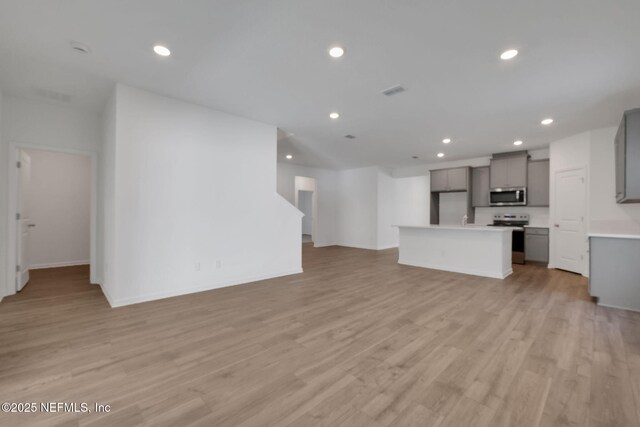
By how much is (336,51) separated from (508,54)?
1729 millimetres

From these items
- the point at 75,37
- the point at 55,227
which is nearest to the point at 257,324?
the point at 75,37

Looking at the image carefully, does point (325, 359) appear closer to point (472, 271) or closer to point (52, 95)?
point (472, 271)

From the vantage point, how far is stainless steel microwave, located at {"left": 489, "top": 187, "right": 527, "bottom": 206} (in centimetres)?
645

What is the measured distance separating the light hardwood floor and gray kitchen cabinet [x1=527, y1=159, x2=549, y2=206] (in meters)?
3.21

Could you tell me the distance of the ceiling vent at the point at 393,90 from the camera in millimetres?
3442

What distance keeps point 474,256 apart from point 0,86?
7.91 m

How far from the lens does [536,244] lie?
20.7 ft

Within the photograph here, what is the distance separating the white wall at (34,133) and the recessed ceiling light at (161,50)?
8.82 feet

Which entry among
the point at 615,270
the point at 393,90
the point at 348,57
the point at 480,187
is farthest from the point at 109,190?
the point at 480,187

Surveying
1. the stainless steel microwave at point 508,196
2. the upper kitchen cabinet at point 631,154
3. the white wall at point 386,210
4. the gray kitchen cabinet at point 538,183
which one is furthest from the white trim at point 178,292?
the gray kitchen cabinet at point 538,183

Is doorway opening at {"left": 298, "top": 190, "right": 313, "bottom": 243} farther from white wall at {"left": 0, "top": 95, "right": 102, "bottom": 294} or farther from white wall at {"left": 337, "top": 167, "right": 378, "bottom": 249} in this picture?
white wall at {"left": 0, "top": 95, "right": 102, "bottom": 294}

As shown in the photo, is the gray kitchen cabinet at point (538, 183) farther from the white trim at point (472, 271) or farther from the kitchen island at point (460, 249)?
the white trim at point (472, 271)

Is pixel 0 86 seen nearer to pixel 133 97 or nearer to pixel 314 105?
pixel 133 97

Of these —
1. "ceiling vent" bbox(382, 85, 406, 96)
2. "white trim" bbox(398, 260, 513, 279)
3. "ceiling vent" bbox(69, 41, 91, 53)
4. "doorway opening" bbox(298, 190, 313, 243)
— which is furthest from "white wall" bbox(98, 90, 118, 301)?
"doorway opening" bbox(298, 190, 313, 243)
